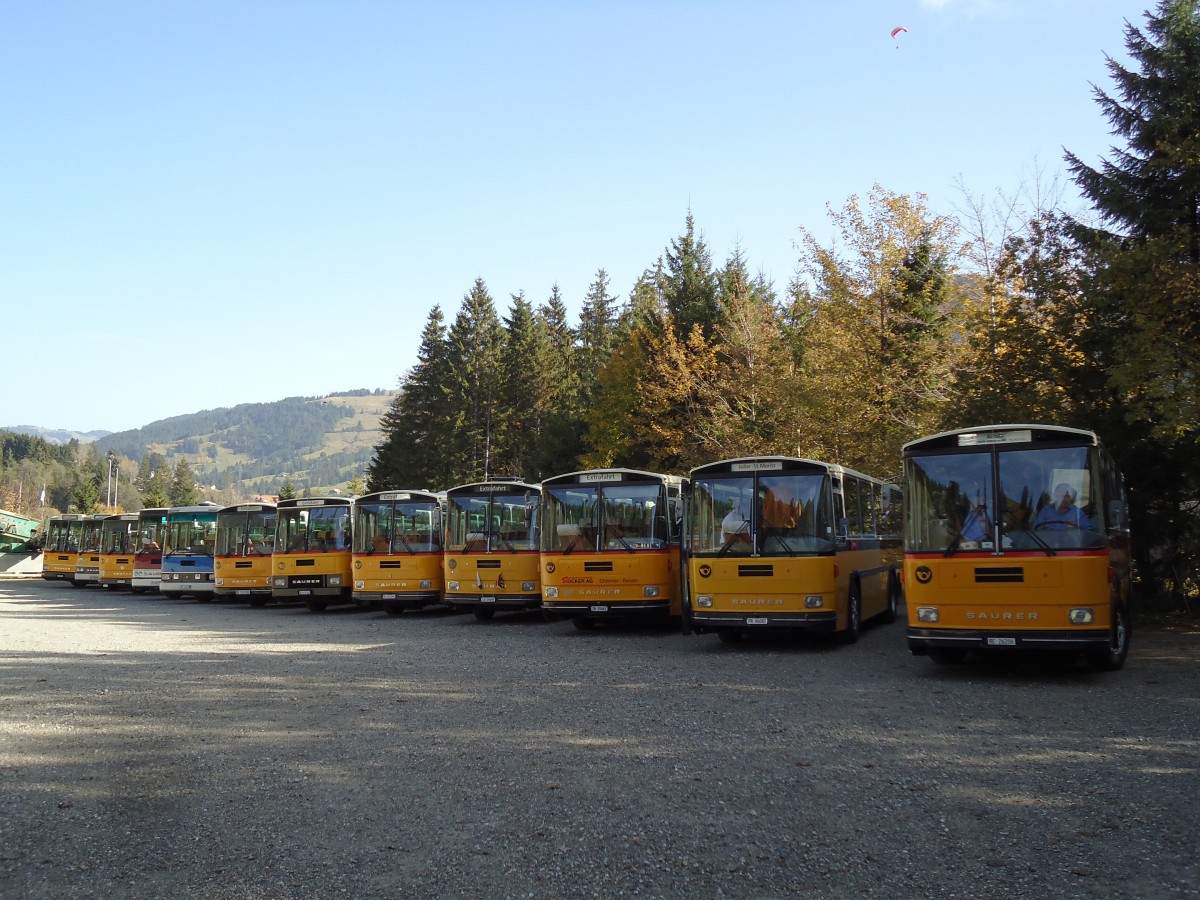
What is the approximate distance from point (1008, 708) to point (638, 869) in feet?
19.9

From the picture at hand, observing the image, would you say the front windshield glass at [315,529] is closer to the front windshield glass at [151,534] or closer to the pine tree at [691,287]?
the front windshield glass at [151,534]

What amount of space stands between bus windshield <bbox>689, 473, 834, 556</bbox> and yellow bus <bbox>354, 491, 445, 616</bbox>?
31.0 ft

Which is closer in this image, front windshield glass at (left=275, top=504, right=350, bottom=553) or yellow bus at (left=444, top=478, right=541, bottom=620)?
yellow bus at (left=444, top=478, right=541, bottom=620)

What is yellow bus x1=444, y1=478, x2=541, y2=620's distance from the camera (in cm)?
2044

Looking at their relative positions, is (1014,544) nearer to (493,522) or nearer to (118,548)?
(493,522)

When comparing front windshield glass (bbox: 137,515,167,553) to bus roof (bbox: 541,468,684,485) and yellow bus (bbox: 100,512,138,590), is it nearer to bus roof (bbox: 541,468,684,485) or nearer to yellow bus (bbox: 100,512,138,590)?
yellow bus (bbox: 100,512,138,590)

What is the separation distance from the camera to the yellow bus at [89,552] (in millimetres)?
40406

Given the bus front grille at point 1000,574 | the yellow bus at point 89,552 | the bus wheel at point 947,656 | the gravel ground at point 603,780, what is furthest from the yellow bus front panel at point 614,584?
the yellow bus at point 89,552

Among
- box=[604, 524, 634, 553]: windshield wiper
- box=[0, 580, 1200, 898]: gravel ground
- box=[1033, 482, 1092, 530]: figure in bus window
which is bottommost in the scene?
box=[0, 580, 1200, 898]: gravel ground

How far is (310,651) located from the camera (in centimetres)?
1600

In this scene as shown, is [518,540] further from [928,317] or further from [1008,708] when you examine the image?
[928,317]

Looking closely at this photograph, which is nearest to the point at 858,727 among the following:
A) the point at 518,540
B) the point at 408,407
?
the point at 518,540

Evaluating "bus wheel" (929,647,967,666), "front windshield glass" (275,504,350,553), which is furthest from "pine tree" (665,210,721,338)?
"bus wheel" (929,647,967,666)

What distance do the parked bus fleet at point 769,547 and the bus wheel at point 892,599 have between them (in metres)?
0.07
